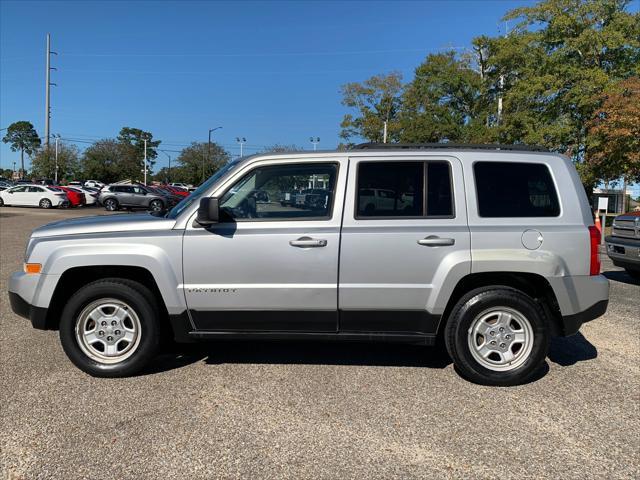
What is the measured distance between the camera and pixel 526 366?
13.0 ft

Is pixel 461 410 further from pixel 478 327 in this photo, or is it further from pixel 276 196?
pixel 276 196

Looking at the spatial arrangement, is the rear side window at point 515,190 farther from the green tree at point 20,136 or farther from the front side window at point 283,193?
the green tree at point 20,136

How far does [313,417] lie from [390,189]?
1.86m

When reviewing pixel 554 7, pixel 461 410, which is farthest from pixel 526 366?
pixel 554 7

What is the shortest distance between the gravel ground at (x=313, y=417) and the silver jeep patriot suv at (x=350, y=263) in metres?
0.37

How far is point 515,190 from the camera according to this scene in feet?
13.2

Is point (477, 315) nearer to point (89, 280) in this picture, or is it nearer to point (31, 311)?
point (89, 280)

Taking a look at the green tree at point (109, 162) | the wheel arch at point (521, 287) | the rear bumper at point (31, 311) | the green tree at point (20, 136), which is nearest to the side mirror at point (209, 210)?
the rear bumper at point (31, 311)

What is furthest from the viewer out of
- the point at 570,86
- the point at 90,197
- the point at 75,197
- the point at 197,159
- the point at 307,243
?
the point at 197,159

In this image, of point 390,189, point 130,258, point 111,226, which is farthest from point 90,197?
point 390,189

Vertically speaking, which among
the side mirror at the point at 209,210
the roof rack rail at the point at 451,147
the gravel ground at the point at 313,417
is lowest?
the gravel ground at the point at 313,417

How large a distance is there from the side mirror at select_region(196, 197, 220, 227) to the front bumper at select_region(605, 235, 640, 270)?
23.5ft

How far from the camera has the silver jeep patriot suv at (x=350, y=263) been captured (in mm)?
3863

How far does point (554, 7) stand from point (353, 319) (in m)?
30.8
